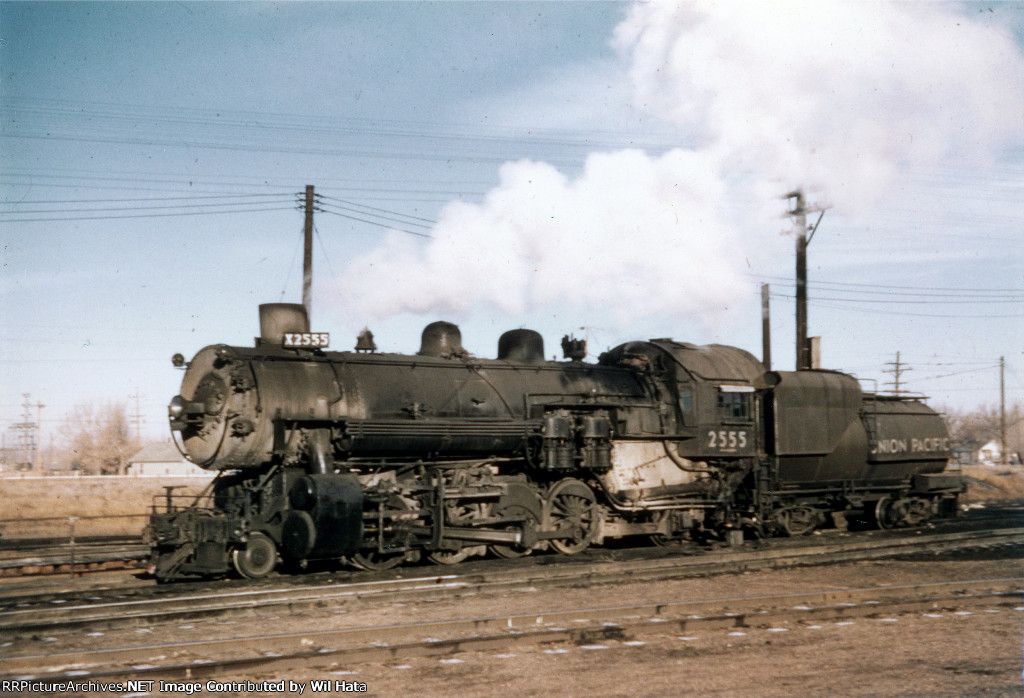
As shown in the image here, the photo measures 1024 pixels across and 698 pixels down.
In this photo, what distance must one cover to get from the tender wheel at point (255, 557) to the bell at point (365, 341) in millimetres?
3704

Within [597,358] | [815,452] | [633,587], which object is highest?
[597,358]

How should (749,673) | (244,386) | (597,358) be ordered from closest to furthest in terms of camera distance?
(749,673)
(244,386)
(597,358)

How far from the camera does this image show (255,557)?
12633mm

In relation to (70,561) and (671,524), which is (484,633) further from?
(671,524)

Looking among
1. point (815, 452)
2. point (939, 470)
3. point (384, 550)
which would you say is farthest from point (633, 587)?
point (939, 470)

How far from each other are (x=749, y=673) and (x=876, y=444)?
48.8 feet

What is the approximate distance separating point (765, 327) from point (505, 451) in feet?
72.8

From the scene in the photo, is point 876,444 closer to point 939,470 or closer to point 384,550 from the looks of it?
point 939,470

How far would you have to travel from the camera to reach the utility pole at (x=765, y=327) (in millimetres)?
34406

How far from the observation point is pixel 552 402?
16.3m

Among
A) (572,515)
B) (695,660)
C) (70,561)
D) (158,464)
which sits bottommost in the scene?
(158,464)

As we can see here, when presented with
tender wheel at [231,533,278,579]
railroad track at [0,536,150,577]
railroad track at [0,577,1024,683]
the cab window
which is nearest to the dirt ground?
railroad track at [0,577,1024,683]

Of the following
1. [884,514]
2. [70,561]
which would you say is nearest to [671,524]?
[884,514]

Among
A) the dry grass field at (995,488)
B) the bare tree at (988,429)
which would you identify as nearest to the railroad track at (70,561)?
the dry grass field at (995,488)
